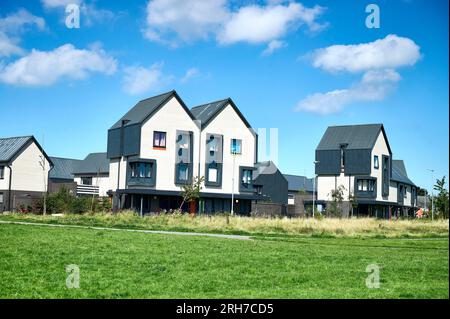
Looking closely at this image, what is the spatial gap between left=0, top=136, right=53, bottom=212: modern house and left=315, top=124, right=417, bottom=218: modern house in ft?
115

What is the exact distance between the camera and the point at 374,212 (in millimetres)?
76562

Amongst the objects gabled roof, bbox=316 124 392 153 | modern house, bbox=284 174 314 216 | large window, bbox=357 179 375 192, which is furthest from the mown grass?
modern house, bbox=284 174 314 216

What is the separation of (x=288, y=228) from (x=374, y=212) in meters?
46.7

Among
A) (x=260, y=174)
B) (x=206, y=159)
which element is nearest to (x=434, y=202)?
(x=206, y=159)

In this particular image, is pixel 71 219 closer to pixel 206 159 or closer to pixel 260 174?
pixel 206 159

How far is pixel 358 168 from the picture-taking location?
72875 mm

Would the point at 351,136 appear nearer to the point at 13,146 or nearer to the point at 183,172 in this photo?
the point at 183,172

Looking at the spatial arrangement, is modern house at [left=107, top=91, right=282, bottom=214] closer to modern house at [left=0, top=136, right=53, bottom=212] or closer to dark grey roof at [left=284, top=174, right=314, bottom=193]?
modern house at [left=0, top=136, right=53, bottom=212]

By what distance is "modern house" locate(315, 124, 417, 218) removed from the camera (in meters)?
72.4

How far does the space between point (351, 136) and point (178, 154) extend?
26326 millimetres

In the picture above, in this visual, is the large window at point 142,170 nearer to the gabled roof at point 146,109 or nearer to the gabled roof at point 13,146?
the gabled roof at point 146,109
